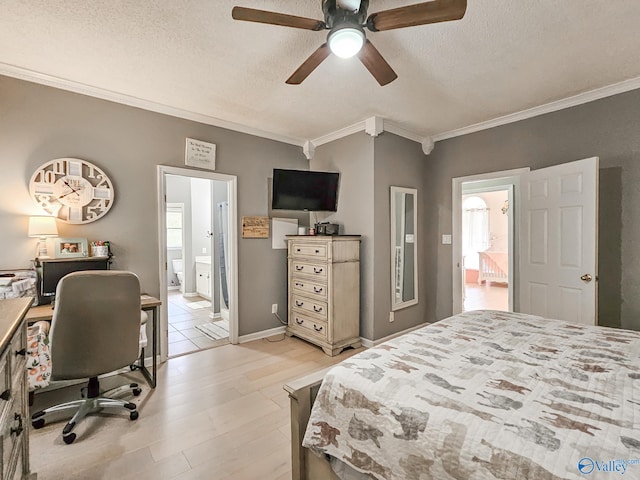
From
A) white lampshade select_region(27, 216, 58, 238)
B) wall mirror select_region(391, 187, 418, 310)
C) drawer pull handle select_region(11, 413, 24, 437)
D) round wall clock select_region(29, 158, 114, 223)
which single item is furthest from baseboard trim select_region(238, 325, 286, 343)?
drawer pull handle select_region(11, 413, 24, 437)

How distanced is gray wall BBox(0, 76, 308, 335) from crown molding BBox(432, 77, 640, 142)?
232cm

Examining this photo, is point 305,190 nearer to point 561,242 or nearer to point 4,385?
point 561,242

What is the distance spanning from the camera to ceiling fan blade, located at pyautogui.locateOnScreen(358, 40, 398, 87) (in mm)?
1728

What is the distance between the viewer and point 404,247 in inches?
151

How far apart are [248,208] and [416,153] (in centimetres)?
229

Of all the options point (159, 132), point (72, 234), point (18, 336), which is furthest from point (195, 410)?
point (159, 132)

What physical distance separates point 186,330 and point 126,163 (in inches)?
89.8

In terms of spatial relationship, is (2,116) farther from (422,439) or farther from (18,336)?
(422,439)

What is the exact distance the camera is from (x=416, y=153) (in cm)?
394

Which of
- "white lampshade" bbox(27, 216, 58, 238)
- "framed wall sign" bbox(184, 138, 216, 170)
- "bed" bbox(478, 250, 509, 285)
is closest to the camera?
"white lampshade" bbox(27, 216, 58, 238)

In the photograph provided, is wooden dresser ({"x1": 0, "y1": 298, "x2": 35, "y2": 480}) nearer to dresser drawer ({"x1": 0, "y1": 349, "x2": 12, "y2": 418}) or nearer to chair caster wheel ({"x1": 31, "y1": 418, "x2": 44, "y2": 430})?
dresser drawer ({"x1": 0, "y1": 349, "x2": 12, "y2": 418})

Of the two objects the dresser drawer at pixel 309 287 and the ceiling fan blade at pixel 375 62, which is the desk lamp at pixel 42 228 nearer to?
the dresser drawer at pixel 309 287

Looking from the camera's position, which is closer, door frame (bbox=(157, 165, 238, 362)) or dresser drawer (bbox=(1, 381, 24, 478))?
dresser drawer (bbox=(1, 381, 24, 478))

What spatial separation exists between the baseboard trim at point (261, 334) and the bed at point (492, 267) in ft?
19.8
